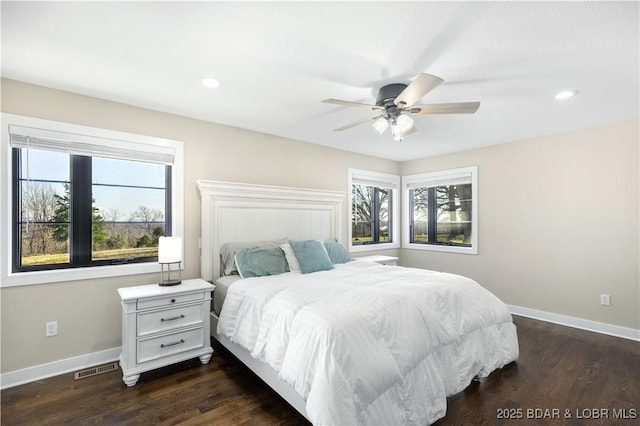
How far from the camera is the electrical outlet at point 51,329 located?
99.6 inches

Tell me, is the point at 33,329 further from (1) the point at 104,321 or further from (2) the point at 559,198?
(2) the point at 559,198

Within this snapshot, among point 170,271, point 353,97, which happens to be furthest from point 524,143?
point 170,271

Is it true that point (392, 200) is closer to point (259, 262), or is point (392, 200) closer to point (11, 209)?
point (259, 262)

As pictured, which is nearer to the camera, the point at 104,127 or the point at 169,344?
the point at 169,344

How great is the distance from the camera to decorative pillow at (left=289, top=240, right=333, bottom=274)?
3.20 meters

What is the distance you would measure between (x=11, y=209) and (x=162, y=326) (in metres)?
1.51

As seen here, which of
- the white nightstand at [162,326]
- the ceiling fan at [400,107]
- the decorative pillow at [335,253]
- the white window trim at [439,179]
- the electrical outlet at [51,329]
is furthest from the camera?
the white window trim at [439,179]

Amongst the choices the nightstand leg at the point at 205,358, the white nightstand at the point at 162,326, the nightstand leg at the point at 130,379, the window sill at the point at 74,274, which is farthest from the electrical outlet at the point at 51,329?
the nightstand leg at the point at 205,358

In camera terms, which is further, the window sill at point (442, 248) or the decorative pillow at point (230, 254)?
the window sill at point (442, 248)

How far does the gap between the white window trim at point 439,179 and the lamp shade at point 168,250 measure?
157 inches

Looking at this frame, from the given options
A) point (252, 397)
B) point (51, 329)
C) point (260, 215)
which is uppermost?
point (260, 215)

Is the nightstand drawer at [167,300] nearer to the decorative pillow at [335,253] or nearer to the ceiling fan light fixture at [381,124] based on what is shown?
the decorative pillow at [335,253]

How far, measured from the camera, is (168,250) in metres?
2.76

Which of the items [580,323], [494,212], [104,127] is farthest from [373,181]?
[104,127]
